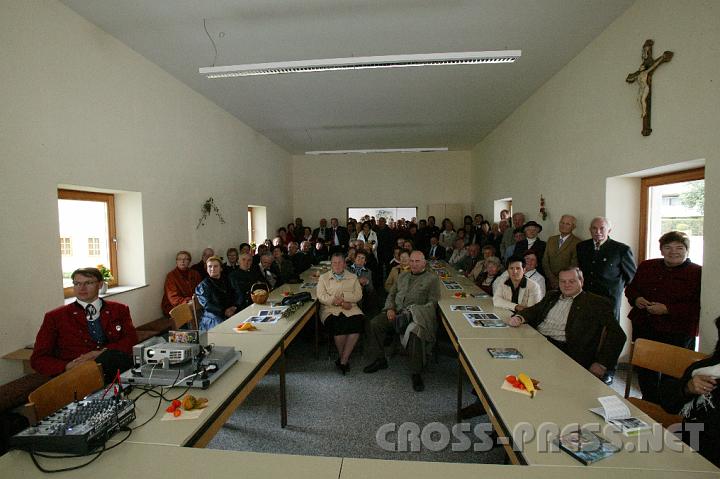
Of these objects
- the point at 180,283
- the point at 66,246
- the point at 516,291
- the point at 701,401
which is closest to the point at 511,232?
the point at 516,291

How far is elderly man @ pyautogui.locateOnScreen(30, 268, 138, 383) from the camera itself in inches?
98.7

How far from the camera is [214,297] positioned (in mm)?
4148

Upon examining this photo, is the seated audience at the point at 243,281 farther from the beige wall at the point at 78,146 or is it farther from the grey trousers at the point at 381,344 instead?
the grey trousers at the point at 381,344

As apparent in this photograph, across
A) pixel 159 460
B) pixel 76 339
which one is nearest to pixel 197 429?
pixel 159 460

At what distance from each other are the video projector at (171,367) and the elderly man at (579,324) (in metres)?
2.35

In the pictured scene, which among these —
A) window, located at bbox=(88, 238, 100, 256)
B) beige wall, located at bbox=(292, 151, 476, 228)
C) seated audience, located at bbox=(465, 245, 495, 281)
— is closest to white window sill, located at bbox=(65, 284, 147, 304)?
window, located at bbox=(88, 238, 100, 256)

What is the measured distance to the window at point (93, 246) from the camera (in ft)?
13.8

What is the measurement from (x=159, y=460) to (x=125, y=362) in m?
1.63

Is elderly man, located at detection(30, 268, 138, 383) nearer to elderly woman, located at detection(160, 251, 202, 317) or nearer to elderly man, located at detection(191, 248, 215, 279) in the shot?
elderly woman, located at detection(160, 251, 202, 317)

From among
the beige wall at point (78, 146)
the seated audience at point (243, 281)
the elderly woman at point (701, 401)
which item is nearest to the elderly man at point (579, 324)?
the elderly woman at point (701, 401)

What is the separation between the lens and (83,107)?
3.59 meters

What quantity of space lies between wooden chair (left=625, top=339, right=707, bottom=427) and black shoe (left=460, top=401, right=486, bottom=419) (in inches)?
42.8

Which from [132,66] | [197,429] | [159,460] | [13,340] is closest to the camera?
[159,460]

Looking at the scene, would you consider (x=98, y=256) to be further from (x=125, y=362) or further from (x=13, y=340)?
(x=125, y=362)
